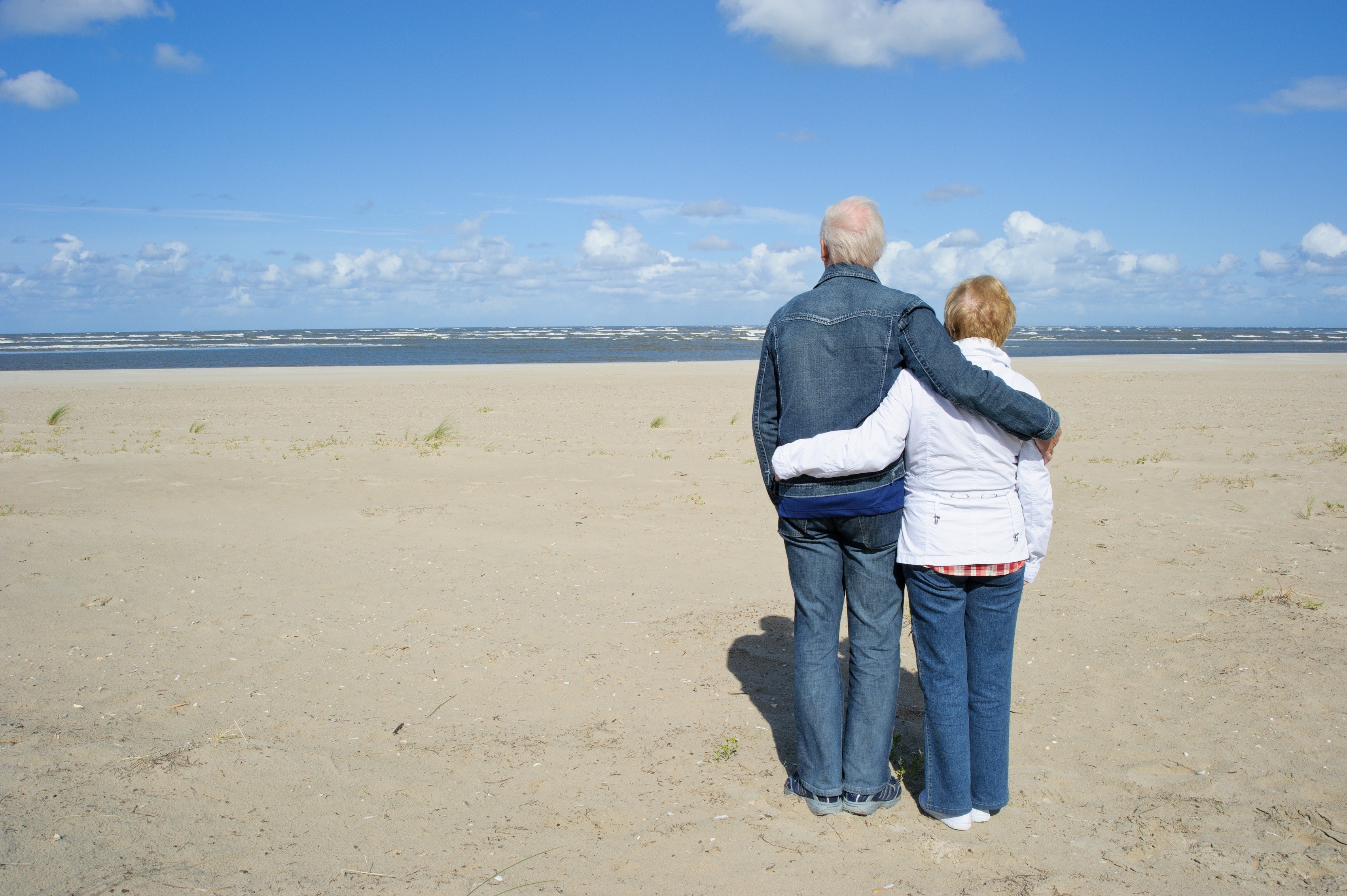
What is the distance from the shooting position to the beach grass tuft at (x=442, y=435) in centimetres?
1164

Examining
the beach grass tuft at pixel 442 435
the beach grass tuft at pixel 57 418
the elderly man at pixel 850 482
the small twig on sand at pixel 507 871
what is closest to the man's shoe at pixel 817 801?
the elderly man at pixel 850 482

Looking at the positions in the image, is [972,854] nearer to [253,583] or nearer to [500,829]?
[500,829]

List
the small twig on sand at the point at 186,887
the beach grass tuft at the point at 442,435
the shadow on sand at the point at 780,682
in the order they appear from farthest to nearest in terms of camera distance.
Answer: the beach grass tuft at the point at 442,435
the shadow on sand at the point at 780,682
the small twig on sand at the point at 186,887


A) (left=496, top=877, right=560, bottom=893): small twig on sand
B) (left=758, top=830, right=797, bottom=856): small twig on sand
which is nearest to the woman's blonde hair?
(left=758, top=830, right=797, bottom=856): small twig on sand

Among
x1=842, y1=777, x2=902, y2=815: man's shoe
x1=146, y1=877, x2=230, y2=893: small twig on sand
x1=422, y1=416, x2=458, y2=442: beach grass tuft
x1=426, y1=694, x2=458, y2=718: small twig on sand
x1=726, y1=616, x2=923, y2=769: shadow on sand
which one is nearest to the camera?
x1=146, y1=877, x2=230, y2=893: small twig on sand

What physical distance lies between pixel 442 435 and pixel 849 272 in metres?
9.94

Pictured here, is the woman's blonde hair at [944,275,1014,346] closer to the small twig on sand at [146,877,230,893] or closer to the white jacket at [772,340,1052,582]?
the white jacket at [772,340,1052,582]

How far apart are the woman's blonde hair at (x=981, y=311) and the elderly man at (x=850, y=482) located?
7.0 inches

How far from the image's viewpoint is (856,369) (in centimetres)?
276

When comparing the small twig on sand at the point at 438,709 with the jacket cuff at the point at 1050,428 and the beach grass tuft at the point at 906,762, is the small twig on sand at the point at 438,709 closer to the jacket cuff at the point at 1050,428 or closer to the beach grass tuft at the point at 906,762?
the beach grass tuft at the point at 906,762

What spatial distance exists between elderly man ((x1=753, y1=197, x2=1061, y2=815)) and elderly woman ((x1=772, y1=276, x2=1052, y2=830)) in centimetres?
8

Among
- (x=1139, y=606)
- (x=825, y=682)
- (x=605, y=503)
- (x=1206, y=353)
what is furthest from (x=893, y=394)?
(x=1206, y=353)

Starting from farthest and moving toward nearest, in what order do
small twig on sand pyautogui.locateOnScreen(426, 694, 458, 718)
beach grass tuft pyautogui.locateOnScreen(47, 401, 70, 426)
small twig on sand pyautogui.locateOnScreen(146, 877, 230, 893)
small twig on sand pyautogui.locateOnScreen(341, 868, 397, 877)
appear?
1. beach grass tuft pyautogui.locateOnScreen(47, 401, 70, 426)
2. small twig on sand pyautogui.locateOnScreen(426, 694, 458, 718)
3. small twig on sand pyautogui.locateOnScreen(341, 868, 397, 877)
4. small twig on sand pyautogui.locateOnScreen(146, 877, 230, 893)

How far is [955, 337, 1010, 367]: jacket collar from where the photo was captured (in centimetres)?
269
